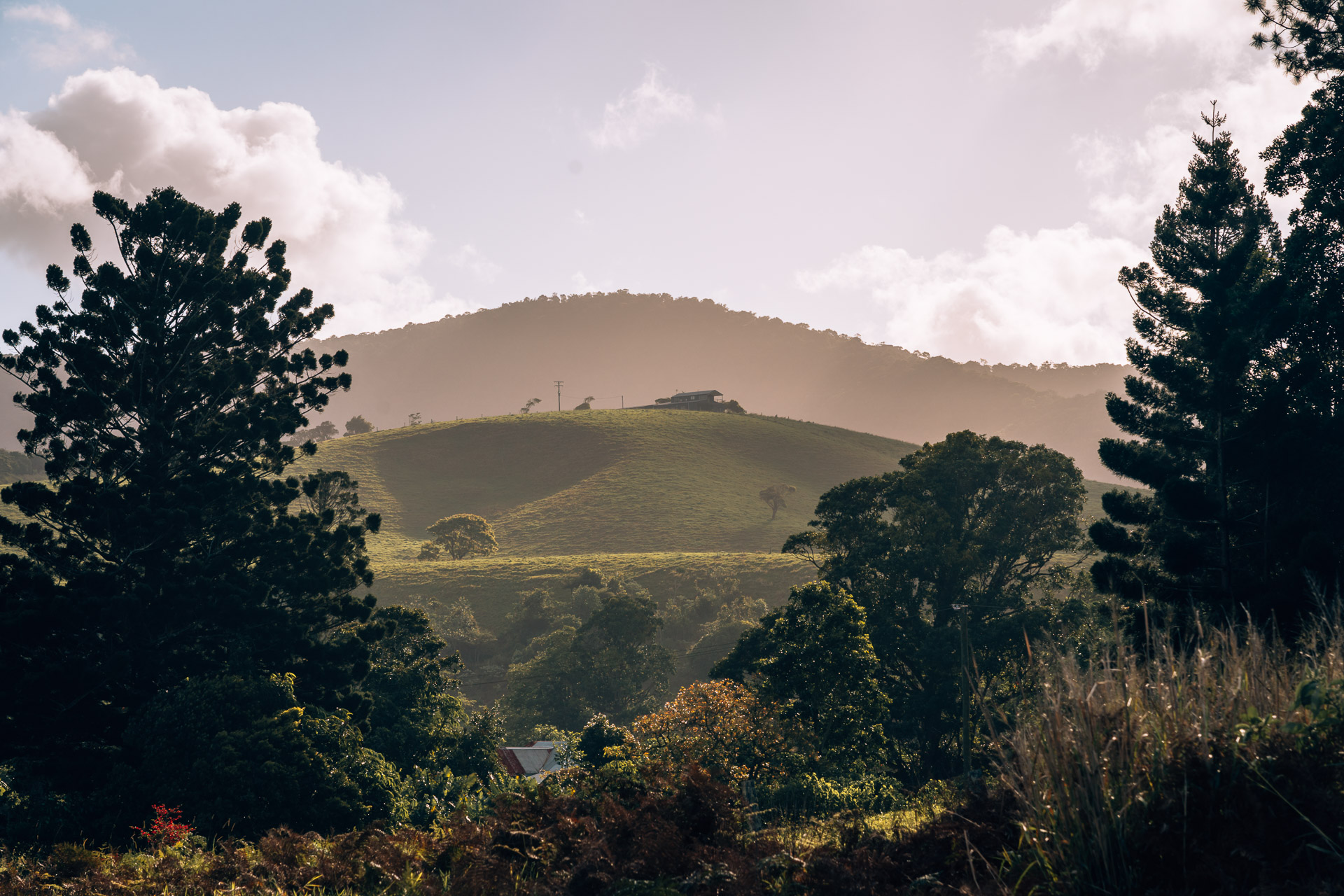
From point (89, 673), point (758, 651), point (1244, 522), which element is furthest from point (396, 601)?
point (1244, 522)

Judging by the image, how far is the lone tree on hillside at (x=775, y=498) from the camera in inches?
4466

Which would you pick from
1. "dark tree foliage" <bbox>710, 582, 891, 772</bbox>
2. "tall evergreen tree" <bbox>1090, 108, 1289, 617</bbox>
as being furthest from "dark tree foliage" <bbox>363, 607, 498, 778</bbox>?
"tall evergreen tree" <bbox>1090, 108, 1289, 617</bbox>

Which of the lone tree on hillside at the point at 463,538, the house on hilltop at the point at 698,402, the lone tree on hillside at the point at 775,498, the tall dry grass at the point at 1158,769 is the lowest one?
the lone tree on hillside at the point at 463,538

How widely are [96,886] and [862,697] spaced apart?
23582 mm

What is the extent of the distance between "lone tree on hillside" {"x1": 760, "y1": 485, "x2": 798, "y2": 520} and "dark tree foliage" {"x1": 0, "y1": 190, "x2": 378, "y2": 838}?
278 ft

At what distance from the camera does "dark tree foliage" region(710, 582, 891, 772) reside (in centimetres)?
2886

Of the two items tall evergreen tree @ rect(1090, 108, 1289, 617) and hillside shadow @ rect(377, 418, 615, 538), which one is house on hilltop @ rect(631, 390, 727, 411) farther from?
tall evergreen tree @ rect(1090, 108, 1289, 617)

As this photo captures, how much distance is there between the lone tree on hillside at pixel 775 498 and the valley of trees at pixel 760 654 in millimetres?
70376

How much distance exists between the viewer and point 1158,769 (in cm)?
571

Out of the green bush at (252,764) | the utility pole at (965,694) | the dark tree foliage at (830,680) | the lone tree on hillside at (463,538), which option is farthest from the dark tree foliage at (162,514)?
the lone tree on hillside at (463,538)

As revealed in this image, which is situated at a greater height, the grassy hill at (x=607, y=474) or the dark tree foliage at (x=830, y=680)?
the grassy hill at (x=607, y=474)

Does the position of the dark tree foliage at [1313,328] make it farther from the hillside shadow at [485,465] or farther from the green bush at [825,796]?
the hillside shadow at [485,465]

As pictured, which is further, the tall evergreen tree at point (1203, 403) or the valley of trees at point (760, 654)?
the tall evergreen tree at point (1203, 403)

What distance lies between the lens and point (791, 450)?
137500 millimetres
